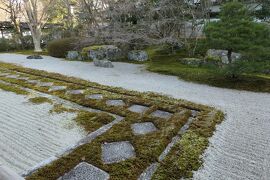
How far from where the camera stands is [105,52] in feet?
32.2

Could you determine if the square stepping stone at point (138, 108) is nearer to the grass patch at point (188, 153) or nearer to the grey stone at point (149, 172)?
the grass patch at point (188, 153)

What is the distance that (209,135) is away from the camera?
294 centimetres

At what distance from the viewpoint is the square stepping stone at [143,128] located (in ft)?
9.93

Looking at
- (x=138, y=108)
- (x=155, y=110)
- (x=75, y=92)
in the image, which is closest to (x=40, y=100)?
(x=75, y=92)

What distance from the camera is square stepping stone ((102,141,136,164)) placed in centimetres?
241

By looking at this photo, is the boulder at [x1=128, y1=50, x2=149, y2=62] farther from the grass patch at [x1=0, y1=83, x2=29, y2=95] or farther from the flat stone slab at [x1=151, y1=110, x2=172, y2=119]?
the flat stone slab at [x1=151, y1=110, x2=172, y2=119]

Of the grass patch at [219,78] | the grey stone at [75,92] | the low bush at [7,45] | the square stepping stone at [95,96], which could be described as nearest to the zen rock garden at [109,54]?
the grass patch at [219,78]

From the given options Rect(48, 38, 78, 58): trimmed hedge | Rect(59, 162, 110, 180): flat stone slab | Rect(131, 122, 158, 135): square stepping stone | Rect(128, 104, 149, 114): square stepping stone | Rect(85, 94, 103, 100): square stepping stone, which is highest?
Rect(48, 38, 78, 58): trimmed hedge

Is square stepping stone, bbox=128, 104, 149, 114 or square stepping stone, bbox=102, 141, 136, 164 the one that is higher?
square stepping stone, bbox=128, 104, 149, 114

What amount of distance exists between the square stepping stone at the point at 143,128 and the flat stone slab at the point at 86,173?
87cm

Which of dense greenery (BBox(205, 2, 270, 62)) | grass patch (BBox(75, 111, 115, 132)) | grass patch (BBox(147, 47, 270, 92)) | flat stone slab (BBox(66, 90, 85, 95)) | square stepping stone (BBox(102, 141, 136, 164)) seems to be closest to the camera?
square stepping stone (BBox(102, 141, 136, 164))

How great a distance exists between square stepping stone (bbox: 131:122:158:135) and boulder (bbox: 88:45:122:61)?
679cm

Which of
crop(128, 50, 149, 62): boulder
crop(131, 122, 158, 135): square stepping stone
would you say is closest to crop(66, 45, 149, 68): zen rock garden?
crop(128, 50, 149, 62): boulder

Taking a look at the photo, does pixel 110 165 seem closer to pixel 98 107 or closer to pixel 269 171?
pixel 269 171
